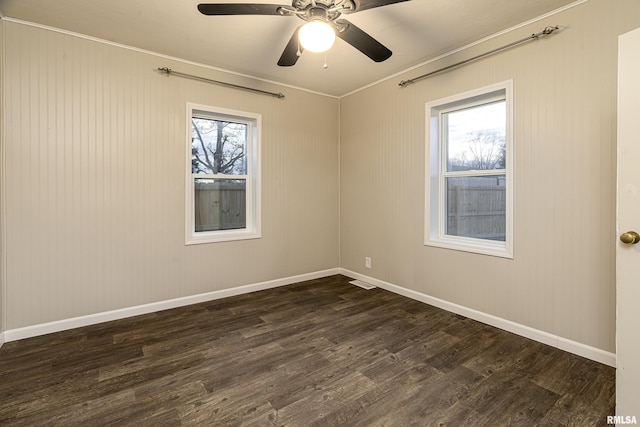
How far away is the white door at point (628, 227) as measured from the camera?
5.17ft

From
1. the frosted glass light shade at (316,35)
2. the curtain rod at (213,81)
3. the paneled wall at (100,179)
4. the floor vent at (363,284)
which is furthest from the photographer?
the floor vent at (363,284)

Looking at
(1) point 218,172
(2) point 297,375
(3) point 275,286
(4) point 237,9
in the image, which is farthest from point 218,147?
(2) point 297,375

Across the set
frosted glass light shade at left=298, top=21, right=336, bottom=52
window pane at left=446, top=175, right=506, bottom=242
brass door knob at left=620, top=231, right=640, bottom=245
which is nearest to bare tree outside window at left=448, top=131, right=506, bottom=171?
window pane at left=446, top=175, right=506, bottom=242

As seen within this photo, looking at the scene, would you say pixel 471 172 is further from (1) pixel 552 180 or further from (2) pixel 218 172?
(2) pixel 218 172

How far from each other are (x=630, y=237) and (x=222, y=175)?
341cm

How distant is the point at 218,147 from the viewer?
11.8 feet

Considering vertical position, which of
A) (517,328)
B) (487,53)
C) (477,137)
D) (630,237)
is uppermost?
(487,53)

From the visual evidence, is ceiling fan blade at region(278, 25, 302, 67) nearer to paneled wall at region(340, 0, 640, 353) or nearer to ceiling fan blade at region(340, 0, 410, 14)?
ceiling fan blade at region(340, 0, 410, 14)

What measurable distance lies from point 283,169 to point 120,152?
174 cm

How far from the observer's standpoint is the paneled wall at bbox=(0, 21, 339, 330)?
8.39ft

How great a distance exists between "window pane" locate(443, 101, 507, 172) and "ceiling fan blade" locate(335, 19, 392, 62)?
4.46 feet

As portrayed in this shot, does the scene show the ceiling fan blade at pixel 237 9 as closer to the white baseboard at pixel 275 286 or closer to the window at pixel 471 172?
the window at pixel 471 172

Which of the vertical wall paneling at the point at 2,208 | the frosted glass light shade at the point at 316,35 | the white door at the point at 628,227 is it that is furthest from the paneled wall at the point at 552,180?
the vertical wall paneling at the point at 2,208

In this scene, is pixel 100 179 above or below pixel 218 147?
below
